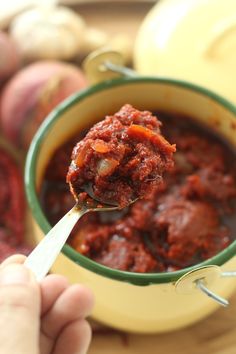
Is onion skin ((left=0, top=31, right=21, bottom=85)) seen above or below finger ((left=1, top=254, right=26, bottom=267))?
above

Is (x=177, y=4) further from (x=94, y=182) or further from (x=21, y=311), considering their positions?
(x=21, y=311)

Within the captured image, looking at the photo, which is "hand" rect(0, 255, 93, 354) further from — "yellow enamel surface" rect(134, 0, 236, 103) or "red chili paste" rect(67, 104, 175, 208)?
"yellow enamel surface" rect(134, 0, 236, 103)

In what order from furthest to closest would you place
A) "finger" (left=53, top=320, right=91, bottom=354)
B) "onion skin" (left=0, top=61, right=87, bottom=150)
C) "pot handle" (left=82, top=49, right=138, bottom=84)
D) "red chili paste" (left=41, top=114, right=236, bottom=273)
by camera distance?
"onion skin" (left=0, top=61, right=87, bottom=150)
"pot handle" (left=82, top=49, right=138, bottom=84)
"red chili paste" (left=41, top=114, right=236, bottom=273)
"finger" (left=53, top=320, right=91, bottom=354)

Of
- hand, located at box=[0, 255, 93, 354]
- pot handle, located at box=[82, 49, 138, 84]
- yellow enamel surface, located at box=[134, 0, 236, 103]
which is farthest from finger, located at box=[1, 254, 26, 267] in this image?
yellow enamel surface, located at box=[134, 0, 236, 103]

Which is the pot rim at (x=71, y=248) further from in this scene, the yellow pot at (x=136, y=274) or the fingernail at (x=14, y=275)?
the fingernail at (x=14, y=275)

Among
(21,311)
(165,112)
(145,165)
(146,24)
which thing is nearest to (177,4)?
(146,24)

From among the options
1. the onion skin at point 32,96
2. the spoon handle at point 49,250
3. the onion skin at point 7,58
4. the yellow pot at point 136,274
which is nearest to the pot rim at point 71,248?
the yellow pot at point 136,274
